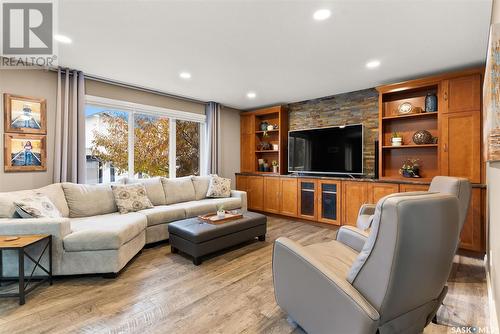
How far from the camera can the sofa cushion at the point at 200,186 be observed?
4421mm

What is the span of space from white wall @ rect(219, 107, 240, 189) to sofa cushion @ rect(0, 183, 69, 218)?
115 inches

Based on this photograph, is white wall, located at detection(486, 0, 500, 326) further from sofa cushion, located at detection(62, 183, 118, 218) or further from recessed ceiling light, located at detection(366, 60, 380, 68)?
sofa cushion, located at detection(62, 183, 118, 218)

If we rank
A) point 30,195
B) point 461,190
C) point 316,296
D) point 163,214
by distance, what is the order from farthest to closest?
1. point 163,214
2. point 30,195
3. point 461,190
4. point 316,296

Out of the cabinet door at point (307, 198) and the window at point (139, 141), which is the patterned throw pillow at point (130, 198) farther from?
the cabinet door at point (307, 198)

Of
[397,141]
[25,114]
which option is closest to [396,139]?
[397,141]

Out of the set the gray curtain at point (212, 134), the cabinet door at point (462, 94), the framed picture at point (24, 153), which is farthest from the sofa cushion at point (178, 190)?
the cabinet door at point (462, 94)

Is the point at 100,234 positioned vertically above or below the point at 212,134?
below

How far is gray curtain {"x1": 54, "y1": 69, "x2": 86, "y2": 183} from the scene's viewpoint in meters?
3.24

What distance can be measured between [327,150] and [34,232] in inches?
161

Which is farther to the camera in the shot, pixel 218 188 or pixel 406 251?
pixel 218 188

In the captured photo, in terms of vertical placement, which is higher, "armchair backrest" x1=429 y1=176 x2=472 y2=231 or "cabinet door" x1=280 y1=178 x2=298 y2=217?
"armchair backrest" x1=429 y1=176 x2=472 y2=231

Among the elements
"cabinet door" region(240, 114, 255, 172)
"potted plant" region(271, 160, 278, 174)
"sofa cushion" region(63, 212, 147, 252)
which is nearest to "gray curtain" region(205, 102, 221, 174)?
"cabinet door" region(240, 114, 255, 172)

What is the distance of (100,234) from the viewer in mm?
2342

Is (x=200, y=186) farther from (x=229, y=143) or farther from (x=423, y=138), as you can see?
(x=423, y=138)
